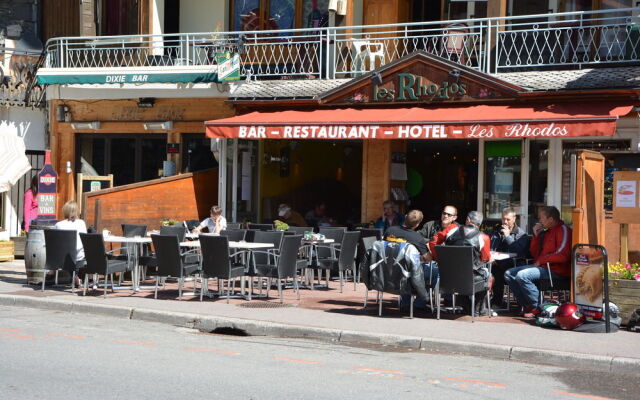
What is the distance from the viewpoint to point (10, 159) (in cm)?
1869

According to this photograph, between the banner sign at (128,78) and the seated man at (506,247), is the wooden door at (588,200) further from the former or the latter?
the banner sign at (128,78)

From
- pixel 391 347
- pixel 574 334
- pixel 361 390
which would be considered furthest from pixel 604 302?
pixel 361 390

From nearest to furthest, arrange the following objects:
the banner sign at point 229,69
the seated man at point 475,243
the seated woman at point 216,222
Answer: the seated man at point 475,243 < the seated woman at point 216,222 < the banner sign at point 229,69

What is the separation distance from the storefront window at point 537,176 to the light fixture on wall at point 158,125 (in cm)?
812

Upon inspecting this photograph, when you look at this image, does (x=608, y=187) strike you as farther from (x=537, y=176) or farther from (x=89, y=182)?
(x=89, y=182)

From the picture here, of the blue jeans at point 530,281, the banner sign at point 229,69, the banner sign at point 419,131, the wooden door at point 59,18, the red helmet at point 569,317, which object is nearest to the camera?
the red helmet at point 569,317

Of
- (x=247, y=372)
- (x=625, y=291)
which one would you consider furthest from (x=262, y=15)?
(x=247, y=372)

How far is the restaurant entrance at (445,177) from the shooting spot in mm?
22531

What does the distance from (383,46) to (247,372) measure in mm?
11541

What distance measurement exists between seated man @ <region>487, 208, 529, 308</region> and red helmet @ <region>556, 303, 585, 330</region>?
70.3 inches

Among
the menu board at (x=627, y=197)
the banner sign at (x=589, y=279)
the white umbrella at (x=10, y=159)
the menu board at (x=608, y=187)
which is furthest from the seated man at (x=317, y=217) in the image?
the banner sign at (x=589, y=279)

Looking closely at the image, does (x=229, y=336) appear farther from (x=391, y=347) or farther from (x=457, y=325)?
(x=457, y=325)

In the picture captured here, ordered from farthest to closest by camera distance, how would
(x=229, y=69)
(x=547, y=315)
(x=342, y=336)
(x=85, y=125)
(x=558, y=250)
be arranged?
(x=85, y=125)
(x=229, y=69)
(x=558, y=250)
(x=547, y=315)
(x=342, y=336)

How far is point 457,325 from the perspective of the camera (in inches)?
447
